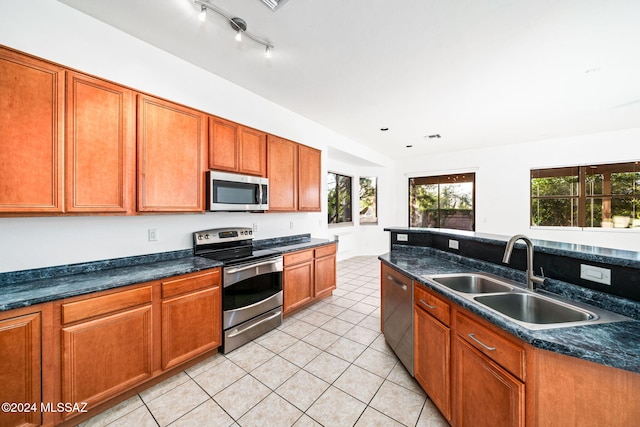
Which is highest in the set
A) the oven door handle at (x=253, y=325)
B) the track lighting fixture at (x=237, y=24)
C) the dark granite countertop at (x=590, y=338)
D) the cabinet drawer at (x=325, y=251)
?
the track lighting fixture at (x=237, y=24)

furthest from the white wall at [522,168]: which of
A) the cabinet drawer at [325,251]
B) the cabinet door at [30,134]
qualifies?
the cabinet door at [30,134]

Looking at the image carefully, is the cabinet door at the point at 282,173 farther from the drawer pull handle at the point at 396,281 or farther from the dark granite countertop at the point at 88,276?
the drawer pull handle at the point at 396,281

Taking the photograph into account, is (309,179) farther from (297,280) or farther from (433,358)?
(433,358)

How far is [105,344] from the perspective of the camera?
62.7 inches

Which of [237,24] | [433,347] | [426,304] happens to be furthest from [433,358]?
[237,24]

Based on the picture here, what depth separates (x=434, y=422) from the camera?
1.55m

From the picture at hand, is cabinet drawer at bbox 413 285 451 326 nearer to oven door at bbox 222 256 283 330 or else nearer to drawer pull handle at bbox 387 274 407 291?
drawer pull handle at bbox 387 274 407 291

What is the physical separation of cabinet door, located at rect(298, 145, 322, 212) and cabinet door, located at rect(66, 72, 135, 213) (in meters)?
2.05

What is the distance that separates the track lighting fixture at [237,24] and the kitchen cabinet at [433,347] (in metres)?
2.45

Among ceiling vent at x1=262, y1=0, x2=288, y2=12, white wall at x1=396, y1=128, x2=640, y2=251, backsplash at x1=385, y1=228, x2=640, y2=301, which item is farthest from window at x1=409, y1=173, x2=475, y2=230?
ceiling vent at x1=262, y1=0, x2=288, y2=12

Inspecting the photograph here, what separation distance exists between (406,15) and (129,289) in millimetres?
2880

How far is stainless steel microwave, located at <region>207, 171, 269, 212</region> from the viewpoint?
243 centimetres

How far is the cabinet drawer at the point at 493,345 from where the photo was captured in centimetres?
101

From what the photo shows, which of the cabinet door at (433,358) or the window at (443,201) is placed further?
the window at (443,201)
